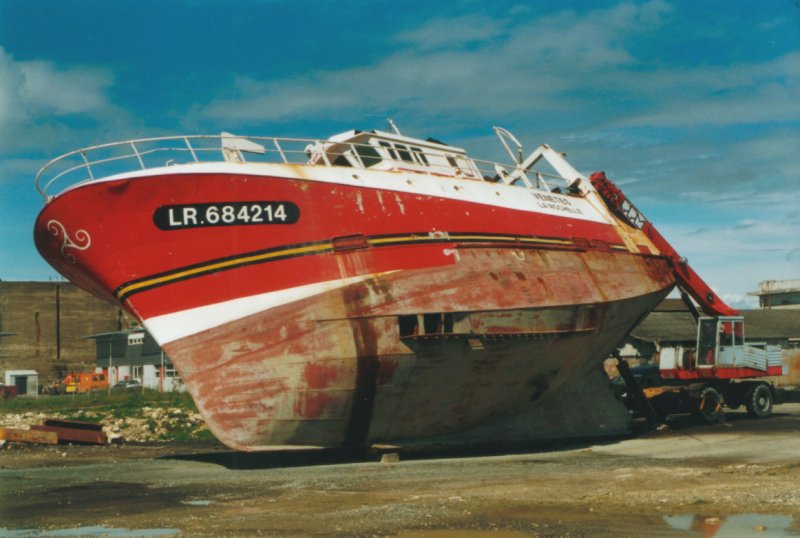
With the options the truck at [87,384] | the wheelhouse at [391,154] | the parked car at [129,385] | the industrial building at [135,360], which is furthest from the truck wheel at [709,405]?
the truck at [87,384]

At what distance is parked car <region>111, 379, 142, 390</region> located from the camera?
57350mm

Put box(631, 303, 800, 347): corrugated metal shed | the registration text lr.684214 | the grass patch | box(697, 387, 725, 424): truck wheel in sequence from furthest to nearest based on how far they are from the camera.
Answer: box(631, 303, 800, 347): corrugated metal shed
the grass patch
box(697, 387, 725, 424): truck wheel
the registration text lr.684214

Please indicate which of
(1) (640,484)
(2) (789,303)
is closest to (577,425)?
(1) (640,484)

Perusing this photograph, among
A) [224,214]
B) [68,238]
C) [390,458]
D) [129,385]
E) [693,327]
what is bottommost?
[129,385]

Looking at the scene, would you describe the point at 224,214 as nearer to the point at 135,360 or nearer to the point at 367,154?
the point at 367,154

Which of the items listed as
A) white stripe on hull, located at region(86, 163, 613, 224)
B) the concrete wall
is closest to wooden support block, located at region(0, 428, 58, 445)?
white stripe on hull, located at region(86, 163, 613, 224)

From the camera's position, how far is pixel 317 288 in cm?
1550

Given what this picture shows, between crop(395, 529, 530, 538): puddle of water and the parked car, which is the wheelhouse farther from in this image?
the parked car

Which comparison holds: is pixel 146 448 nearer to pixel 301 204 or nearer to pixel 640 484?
pixel 301 204

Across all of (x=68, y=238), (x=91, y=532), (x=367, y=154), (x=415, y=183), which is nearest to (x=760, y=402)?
(x=415, y=183)

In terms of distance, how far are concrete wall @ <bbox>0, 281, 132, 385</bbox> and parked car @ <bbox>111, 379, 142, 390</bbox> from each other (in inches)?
622

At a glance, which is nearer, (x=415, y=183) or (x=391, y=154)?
(x=415, y=183)

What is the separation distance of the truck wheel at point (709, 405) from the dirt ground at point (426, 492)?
116 inches

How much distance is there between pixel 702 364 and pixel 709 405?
1441 mm
